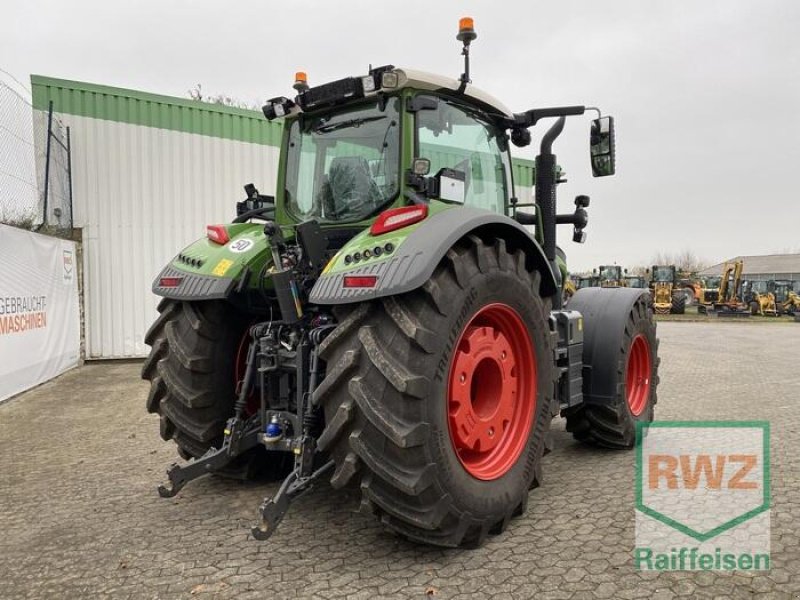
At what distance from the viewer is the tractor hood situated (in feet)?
11.3

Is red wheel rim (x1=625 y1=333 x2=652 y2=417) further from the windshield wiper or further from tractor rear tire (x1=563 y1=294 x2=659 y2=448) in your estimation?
the windshield wiper

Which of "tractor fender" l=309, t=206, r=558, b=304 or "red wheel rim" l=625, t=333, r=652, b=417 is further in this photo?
"red wheel rim" l=625, t=333, r=652, b=417

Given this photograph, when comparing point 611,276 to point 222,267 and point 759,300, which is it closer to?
point 759,300

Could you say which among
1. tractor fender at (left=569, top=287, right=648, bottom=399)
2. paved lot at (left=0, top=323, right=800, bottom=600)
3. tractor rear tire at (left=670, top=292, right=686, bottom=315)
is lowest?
paved lot at (left=0, top=323, right=800, bottom=600)

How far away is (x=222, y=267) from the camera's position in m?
3.53

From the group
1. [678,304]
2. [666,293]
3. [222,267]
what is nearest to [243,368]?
[222,267]

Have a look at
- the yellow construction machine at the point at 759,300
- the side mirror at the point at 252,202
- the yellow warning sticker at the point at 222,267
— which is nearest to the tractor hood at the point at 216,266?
the yellow warning sticker at the point at 222,267

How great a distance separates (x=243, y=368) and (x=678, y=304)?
99.5ft

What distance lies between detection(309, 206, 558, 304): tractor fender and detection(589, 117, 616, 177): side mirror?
148 centimetres

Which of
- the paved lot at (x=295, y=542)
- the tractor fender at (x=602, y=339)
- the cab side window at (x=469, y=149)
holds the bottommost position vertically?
the paved lot at (x=295, y=542)

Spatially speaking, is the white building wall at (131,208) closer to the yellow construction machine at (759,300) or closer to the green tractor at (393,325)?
the green tractor at (393,325)

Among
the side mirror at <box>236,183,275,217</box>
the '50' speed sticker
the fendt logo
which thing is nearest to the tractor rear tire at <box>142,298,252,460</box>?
the '50' speed sticker

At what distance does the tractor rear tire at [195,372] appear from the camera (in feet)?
11.7

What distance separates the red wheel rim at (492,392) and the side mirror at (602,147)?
156cm
